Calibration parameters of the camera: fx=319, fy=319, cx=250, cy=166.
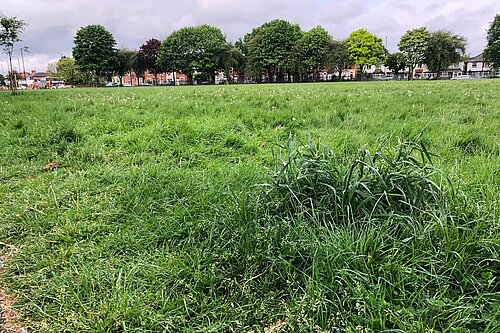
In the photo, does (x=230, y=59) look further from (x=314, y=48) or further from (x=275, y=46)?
(x=314, y=48)

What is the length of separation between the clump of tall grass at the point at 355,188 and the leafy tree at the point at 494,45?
66692 mm

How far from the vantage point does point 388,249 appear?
202 centimetres

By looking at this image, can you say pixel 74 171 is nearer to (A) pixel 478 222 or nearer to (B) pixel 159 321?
(B) pixel 159 321

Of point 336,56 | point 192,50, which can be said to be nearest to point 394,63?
point 336,56

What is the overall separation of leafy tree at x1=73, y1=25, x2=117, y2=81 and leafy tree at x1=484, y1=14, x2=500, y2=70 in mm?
68708

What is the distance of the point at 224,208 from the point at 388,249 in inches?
51.0

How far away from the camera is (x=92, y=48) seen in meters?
60.9

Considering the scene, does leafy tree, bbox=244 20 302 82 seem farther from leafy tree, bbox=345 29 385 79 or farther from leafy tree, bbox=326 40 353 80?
leafy tree, bbox=345 29 385 79

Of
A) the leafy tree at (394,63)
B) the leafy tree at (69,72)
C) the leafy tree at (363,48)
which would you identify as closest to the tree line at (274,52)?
the leafy tree at (363,48)

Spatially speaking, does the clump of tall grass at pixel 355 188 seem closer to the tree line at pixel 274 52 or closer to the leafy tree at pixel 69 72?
the tree line at pixel 274 52

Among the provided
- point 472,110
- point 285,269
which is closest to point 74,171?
point 285,269

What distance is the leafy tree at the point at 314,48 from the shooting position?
191ft

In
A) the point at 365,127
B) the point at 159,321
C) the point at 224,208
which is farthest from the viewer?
the point at 365,127

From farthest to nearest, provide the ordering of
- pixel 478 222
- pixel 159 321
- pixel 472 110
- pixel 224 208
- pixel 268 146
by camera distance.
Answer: pixel 472 110, pixel 268 146, pixel 224 208, pixel 478 222, pixel 159 321
